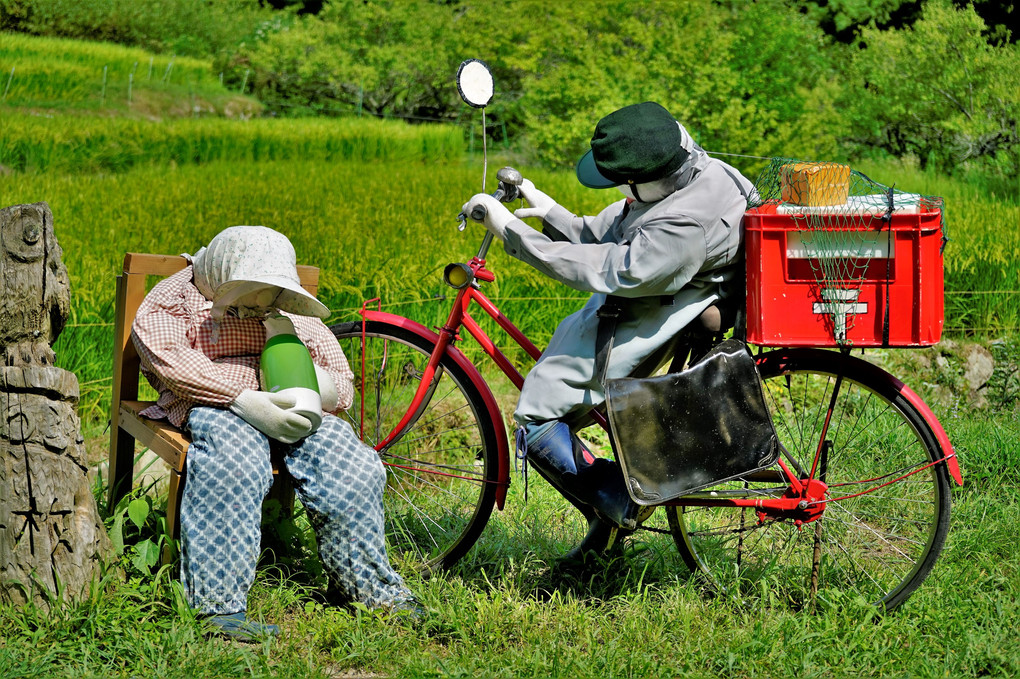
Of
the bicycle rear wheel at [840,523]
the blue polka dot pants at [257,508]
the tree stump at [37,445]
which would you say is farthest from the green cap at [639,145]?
the tree stump at [37,445]

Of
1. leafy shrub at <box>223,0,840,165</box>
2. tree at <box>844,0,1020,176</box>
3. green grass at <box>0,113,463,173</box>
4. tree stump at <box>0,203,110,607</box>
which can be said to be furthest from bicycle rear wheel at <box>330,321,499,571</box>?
tree at <box>844,0,1020,176</box>

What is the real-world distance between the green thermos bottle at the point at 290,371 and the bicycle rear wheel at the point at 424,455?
404 millimetres

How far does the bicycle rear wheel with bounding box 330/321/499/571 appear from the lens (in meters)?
2.92

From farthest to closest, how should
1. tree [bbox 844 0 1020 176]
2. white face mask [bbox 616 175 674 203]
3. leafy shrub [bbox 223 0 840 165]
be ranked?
leafy shrub [bbox 223 0 840 165] → tree [bbox 844 0 1020 176] → white face mask [bbox 616 175 674 203]

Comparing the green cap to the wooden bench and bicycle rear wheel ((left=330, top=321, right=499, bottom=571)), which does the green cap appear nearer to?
bicycle rear wheel ((left=330, top=321, right=499, bottom=571))

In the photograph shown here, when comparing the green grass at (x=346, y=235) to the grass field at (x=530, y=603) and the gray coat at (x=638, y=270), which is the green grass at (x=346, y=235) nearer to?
the grass field at (x=530, y=603)

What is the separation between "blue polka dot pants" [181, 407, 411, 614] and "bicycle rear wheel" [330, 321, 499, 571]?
31cm

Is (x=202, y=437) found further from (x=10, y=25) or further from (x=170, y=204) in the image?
(x=10, y=25)

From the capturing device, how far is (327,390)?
9.02 ft

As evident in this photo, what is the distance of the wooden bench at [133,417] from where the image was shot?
2650 millimetres

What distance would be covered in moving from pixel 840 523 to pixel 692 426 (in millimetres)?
854

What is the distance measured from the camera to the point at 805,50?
11.9 m

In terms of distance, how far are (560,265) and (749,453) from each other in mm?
685

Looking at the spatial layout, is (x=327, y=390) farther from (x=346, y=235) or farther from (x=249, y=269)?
(x=346, y=235)
